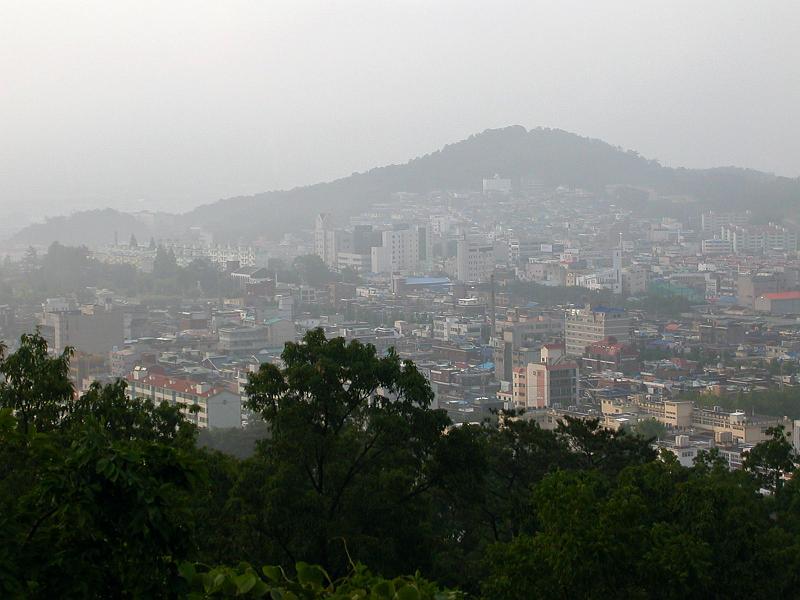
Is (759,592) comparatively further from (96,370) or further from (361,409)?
(96,370)

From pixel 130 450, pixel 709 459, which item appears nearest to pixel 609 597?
pixel 130 450

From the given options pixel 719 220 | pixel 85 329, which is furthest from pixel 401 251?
pixel 85 329

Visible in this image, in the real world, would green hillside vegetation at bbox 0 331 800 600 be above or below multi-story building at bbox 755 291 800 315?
above

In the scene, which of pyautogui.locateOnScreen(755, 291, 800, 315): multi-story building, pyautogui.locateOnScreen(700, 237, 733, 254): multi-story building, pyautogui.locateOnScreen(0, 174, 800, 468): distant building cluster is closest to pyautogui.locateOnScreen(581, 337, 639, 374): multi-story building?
pyautogui.locateOnScreen(0, 174, 800, 468): distant building cluster

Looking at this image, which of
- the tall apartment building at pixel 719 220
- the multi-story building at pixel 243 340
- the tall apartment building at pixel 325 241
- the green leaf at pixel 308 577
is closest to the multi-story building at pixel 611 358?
the multi-story building at pixel 243 340

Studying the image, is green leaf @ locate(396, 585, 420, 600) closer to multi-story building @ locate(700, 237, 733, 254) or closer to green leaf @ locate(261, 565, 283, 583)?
green leaf @ locate(261, 565, 283, 583)
